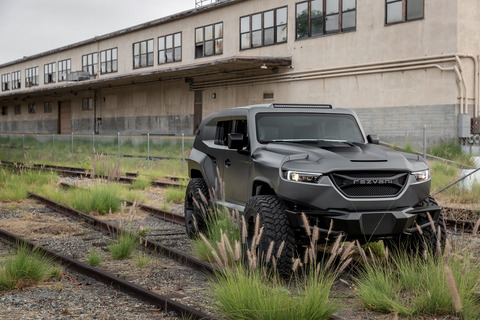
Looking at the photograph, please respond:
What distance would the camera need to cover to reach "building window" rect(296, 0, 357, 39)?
2823cm

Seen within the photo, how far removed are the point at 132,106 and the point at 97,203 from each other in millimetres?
32256

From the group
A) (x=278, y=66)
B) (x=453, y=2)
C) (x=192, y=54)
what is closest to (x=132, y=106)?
(x=192, y=54)

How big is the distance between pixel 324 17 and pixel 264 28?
15.1ft

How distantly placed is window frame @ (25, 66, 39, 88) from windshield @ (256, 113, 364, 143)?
56351mm

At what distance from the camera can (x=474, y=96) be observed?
2486 cm

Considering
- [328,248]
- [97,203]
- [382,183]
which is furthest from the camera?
[97,203]

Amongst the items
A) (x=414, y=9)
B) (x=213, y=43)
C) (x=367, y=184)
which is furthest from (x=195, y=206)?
(x=213, y=43)

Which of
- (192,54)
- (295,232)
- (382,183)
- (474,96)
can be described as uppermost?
(192,54)

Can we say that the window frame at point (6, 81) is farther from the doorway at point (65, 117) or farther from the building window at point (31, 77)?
the doorway at point (65, 117)

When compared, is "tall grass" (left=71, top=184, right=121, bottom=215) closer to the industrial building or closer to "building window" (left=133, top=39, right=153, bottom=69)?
the industrial building

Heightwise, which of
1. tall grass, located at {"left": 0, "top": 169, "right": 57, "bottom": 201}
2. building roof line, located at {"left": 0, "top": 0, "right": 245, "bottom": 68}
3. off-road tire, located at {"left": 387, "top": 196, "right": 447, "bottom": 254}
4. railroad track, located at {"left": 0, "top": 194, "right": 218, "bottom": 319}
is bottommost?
railroad track, located at {"left": 0, "top": 194, "right": 218, "bottom": 319}

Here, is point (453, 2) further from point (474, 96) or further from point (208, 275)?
point (208, 275)

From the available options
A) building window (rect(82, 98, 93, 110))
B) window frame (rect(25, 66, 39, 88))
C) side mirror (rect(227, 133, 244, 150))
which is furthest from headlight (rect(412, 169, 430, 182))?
window frame (rect(25, 66, 39, 88))

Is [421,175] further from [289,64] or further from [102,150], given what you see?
[102,150]
